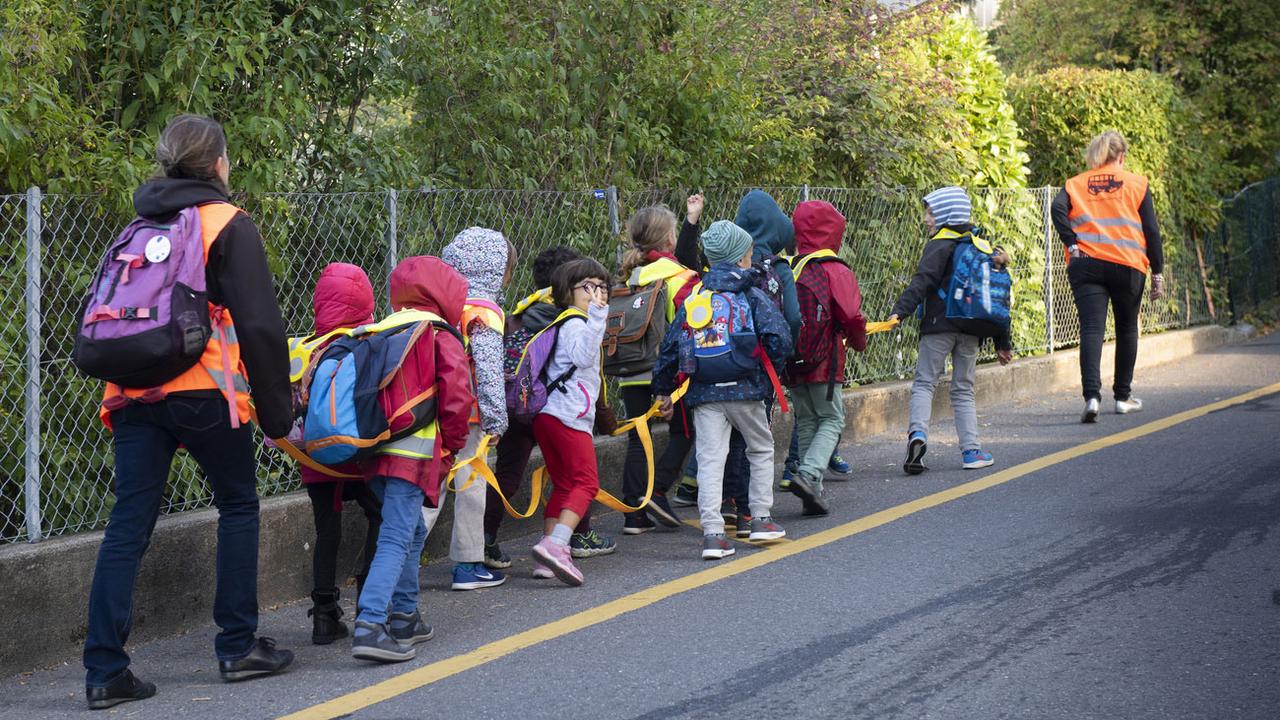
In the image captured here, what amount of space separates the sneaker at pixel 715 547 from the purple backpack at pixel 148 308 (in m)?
2.69

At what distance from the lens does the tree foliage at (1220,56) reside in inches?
704

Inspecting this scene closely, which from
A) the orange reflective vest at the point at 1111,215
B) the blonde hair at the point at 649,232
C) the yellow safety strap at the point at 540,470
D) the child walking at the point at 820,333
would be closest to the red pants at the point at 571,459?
the yellow safety strap at the point at 540,470

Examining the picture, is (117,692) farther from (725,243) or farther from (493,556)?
(725,243)

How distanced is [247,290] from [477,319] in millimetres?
1383

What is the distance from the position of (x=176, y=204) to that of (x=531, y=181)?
12.8 ft

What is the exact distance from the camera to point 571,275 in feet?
20.9

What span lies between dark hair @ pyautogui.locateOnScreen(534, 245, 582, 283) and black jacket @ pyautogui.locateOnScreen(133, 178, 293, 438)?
6.63 feet

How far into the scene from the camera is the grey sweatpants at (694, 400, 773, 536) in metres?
6.71

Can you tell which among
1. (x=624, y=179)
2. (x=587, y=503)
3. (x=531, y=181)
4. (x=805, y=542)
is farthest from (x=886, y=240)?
(x=587, y=503)

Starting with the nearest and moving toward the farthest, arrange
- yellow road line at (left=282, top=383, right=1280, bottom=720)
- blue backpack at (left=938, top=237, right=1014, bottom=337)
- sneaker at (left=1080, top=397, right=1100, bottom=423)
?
yellow road line at (left=282, top=383, right=1280, bottom=720), blue backpack at (left=938, top=237, right=1014, bottom=337), sneaker at (left=1080, top=397, right=1100, bottom=423)

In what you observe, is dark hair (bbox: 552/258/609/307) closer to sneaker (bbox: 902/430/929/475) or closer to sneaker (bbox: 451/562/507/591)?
sneaker (bbox: 451/562/507/591)

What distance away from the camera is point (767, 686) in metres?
4.72

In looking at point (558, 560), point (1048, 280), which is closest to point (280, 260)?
point (558, 560)

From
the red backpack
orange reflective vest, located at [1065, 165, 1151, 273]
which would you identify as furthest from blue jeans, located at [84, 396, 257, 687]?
orange reflective vest, located at [1065, 165, 1151, 273]
